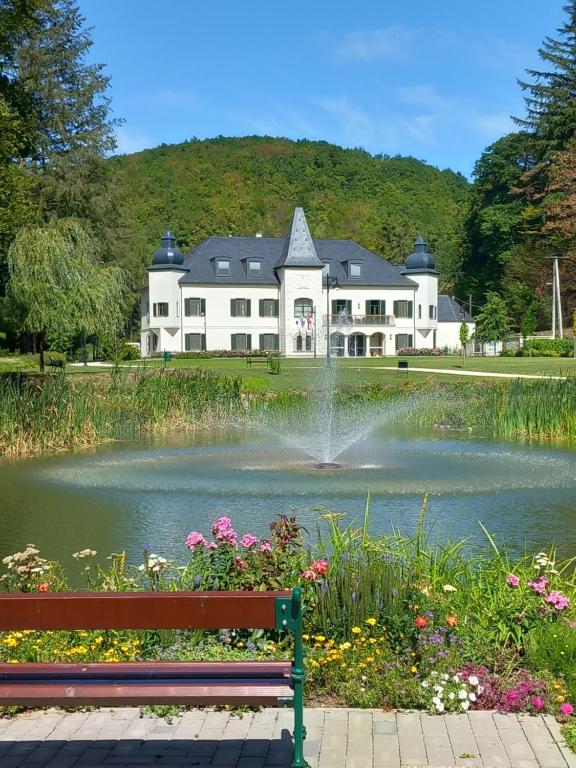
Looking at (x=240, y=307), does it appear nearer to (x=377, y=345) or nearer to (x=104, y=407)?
(x=377, y=345)

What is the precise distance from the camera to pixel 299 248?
65.4m

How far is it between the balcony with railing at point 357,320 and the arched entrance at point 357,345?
1.30 meters

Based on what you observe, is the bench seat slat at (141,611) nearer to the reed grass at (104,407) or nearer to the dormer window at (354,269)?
the reed grass at (104,407)

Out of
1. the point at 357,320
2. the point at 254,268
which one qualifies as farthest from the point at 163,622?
the point at 254,268

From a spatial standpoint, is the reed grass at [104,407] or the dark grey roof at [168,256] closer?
the reed grass at [104,407]

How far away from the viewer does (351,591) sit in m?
5.18

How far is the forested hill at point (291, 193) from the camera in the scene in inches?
3627

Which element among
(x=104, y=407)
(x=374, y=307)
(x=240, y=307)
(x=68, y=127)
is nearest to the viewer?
(x=104, y=407)

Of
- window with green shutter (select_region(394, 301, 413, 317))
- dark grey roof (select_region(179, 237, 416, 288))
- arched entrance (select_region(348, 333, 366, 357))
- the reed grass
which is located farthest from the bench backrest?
window with green shutter (select_region(394, 301, 413, 317))

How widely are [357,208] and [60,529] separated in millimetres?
93189

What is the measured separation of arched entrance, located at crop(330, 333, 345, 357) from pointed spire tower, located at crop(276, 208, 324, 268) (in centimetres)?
508

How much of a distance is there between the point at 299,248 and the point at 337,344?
7.56m

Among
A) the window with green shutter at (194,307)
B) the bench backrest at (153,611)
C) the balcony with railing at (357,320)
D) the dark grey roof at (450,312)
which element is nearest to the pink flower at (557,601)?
the bench backrest at (153,611)

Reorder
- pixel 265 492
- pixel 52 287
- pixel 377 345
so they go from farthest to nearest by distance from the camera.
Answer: pixel 377 345 < pixel 52 287 < pixel 265 492
